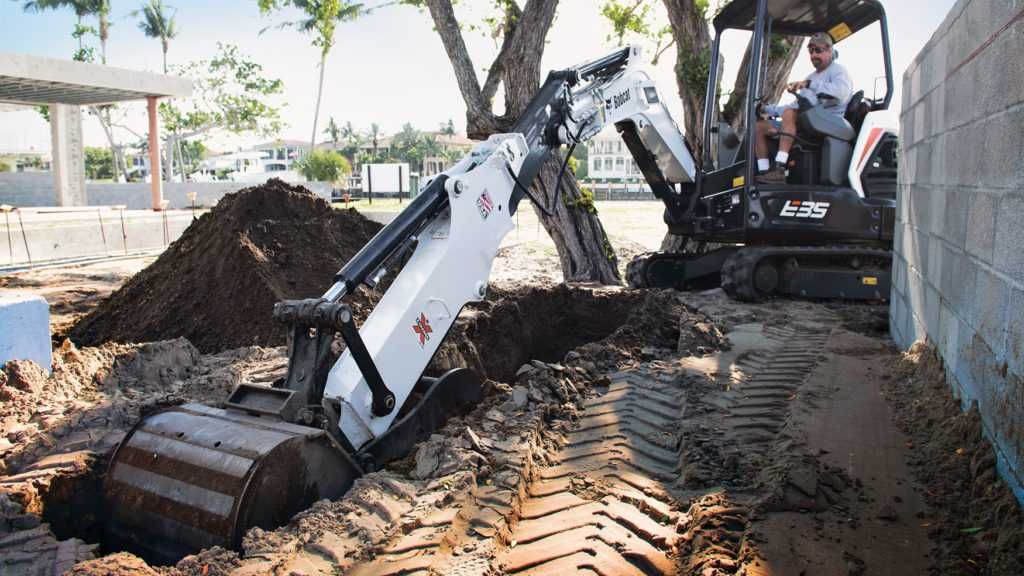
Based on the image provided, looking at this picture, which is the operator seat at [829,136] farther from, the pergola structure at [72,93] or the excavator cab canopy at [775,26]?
the pergola structure at [72,93]

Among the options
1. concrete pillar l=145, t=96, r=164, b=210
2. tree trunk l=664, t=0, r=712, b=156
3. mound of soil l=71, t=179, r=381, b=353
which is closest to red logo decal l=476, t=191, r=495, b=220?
mound of soil l=71, t=179, r=381, b=353

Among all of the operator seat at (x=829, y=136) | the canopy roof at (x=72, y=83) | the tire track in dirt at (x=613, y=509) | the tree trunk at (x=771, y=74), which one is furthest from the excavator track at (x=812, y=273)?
the canopy roof at (x=72, y=83)

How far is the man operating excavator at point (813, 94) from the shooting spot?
723 cm

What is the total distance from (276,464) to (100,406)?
2.06 metres

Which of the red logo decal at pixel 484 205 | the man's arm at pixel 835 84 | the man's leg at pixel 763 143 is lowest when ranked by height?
the red logo decal at pixel 484 205

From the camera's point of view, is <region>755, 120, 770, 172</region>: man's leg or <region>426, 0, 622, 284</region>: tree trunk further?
<region>426, 0, 622, 284</region>: tree trunk

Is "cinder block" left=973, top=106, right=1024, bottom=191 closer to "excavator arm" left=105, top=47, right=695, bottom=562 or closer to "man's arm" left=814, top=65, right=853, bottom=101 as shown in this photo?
"excavator arm" left=105, top=47, right=695, bottom=562

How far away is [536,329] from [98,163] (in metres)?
82.9

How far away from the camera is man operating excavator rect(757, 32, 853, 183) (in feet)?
23.7

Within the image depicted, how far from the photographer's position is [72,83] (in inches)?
750

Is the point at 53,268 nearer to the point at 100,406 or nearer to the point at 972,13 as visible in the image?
the point at 100,406

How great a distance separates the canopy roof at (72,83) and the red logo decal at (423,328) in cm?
1835

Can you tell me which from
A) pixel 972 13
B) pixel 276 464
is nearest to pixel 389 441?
pixel 276 464

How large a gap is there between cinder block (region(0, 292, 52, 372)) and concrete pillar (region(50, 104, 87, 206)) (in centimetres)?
2052
